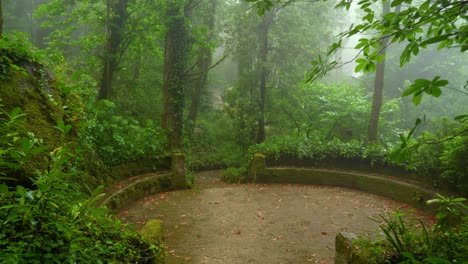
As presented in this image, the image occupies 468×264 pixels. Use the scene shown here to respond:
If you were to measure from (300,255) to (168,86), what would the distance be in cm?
865

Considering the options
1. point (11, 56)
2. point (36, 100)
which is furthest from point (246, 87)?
point (11, 56)

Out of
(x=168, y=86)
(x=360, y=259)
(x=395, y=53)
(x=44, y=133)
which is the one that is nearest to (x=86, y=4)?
(x=168, y=86)

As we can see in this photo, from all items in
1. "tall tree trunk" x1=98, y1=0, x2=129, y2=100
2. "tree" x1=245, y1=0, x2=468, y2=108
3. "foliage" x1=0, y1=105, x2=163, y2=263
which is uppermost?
"tall tree trunk" x1=98, y1=0, x2=129, y2=100

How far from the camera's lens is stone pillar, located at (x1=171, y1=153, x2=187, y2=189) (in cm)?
1027

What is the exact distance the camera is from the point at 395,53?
2375 cm

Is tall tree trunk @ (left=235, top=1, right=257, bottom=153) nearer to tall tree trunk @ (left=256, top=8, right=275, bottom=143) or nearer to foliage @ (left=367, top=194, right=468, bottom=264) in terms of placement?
tall tree trunk @ (left=256, top=8, right=275, bottom=143)

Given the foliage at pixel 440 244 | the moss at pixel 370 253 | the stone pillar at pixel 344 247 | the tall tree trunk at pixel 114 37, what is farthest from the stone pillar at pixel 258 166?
the foliage at pixel 440 244

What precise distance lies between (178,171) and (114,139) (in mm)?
2462

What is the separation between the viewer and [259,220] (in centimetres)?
722

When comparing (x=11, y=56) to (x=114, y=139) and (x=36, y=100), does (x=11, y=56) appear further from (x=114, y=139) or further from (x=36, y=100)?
(x=114, y=139)

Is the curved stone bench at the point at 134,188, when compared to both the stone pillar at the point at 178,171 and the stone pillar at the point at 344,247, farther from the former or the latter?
the stone pillar at the point at 344,247

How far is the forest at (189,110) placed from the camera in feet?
7.02

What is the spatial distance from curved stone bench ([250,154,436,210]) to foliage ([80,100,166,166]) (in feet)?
12.6

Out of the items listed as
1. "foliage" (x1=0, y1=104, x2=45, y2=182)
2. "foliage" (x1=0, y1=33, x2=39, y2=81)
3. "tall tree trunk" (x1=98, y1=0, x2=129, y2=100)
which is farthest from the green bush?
"tall tree trunk" (x1=98, y1=0, x2=129, y2=100)
